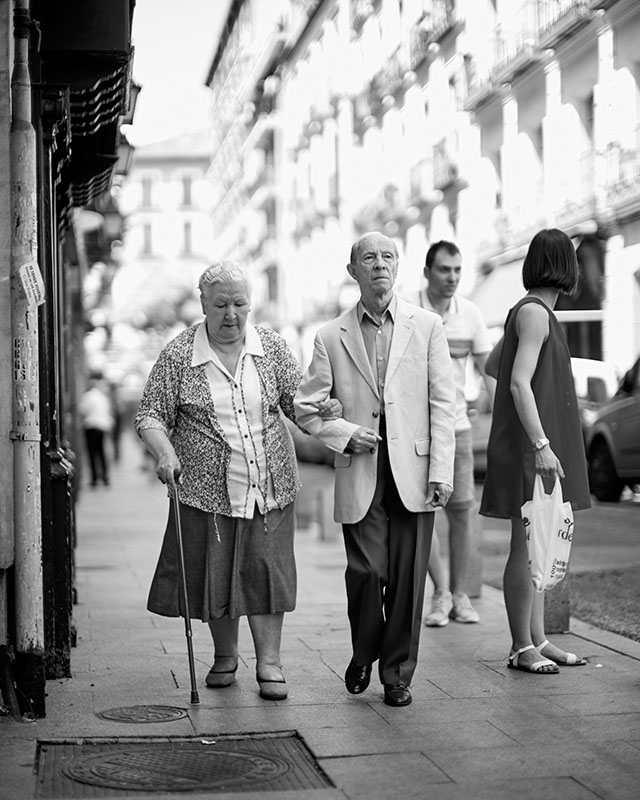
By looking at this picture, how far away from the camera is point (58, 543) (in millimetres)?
6852

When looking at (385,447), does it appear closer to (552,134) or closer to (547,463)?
(547,463)

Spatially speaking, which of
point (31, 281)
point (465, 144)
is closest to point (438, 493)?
point (31, 281)

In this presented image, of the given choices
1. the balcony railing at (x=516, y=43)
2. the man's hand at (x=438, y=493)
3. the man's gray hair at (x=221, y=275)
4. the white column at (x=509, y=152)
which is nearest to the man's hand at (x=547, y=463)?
the man's hand at (x=438, y=493)

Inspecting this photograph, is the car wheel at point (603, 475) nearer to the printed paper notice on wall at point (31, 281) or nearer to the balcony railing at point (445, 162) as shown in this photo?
the printed paper notice on wall at point (31, 281)

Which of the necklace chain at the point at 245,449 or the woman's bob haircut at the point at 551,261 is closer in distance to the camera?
the necklace chain at the point at 245,449

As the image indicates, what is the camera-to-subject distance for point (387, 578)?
6.23 meters

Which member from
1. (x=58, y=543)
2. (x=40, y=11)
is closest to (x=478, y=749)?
(x=58, y=543)

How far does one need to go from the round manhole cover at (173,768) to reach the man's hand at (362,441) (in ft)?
4.67

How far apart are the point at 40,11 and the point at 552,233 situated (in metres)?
2.66

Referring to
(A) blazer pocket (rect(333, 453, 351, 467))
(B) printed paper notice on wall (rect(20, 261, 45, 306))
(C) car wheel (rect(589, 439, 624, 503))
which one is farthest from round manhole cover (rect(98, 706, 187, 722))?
(C) car wheel (rect(589, 439, 624, 503))

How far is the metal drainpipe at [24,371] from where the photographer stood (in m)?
5.93

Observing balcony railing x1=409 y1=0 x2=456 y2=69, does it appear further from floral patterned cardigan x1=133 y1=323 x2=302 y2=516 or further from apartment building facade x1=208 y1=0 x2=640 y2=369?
floral patterned cardigan x1=133 y1=323 x2=302 y2=516

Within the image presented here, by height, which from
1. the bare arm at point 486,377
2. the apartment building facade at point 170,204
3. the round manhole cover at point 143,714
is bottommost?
the round manhole cover at point 143,714

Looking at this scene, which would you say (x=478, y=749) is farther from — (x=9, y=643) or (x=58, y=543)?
(x=58, y=543)
